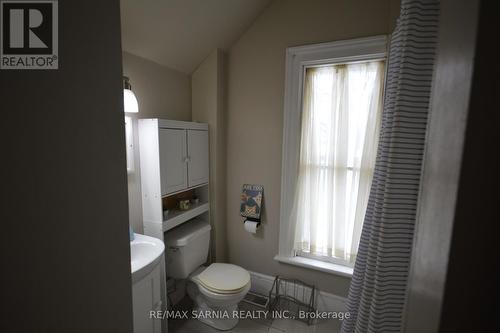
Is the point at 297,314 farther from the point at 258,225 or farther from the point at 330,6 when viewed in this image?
the point at 330,6

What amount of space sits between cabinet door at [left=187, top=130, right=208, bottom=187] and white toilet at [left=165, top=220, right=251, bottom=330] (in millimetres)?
453

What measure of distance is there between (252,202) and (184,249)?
72 cm

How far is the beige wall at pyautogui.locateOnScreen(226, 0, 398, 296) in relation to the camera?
1.67 meters

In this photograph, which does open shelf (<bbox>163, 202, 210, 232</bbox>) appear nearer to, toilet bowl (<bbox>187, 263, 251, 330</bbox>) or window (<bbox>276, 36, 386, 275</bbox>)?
toilet bowl (<bbox>187, 263, 251, 330</bbox>)

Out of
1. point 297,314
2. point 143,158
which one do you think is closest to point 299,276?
point 297,314

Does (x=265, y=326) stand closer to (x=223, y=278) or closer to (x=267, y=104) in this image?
(x=223, y=278)

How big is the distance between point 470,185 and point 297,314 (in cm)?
209

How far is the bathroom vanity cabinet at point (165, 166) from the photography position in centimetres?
159

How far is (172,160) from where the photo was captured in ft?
5.56

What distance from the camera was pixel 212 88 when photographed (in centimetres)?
201

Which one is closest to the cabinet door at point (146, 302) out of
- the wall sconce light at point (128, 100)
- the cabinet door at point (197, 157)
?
the cabinet door at point (197, 157)

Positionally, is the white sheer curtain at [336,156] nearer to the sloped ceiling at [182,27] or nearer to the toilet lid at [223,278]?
the toilet lid at [223,278]

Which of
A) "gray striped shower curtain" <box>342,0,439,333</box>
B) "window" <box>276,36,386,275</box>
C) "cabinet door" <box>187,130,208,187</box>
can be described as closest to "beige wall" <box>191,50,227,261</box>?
"cabinet door" <box>187,130,208,187</box>

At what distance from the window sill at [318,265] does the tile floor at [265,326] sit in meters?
0.43
